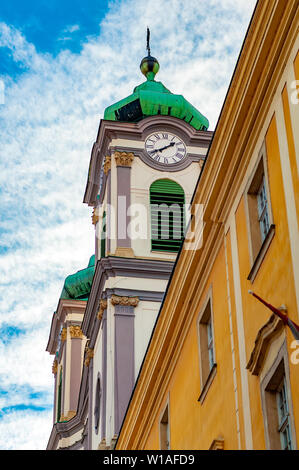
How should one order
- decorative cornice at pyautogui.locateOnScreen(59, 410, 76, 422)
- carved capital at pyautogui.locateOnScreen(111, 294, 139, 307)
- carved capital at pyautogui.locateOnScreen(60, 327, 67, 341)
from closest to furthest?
1. carved capital at pyautogui.locateOnScreen(111, 294, 139, 307)
2. decorative cornice at pyautogui.locateOnScreen(59, 410, 76, 422)
3. carved capital at pyautogui.locateOnScreen(60, 327, 67, 341)

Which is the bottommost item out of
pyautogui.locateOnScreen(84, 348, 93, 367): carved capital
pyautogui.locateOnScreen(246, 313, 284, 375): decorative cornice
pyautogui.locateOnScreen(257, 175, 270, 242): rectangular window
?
pyautogui.locateOnScreen(246, 313, 284, 375): decorative cornice

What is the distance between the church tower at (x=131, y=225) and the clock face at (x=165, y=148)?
0.03 m

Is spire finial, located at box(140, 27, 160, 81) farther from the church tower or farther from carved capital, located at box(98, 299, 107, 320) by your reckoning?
carved capital, located at box(98, 299, 107, 320)

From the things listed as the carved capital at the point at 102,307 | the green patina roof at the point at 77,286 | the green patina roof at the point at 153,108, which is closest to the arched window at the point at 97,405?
the carved capital at the point at 102,307

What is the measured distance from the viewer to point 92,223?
3775 centimetres

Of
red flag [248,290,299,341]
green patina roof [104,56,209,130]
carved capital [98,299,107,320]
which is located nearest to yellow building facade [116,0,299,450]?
red flag [248,290,299,341]

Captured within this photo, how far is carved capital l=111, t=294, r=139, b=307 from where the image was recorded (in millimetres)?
31828

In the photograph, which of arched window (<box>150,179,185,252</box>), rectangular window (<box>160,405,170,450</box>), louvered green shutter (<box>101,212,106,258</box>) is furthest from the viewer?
louvered green shutter (<box>101,212,106,258</box>)

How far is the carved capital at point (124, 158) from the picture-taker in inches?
1357

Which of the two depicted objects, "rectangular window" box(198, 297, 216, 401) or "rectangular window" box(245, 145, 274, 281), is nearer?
"rectangular window" box(245, 145, 274, 281)

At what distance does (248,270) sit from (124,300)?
17.6 meters

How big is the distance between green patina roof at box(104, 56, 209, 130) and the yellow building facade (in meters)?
18.4

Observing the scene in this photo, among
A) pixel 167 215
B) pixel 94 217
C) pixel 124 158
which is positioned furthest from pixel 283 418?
pixel 94 217

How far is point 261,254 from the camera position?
1366 centimetres
